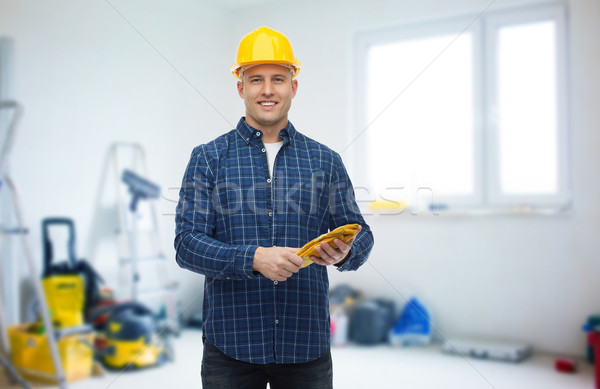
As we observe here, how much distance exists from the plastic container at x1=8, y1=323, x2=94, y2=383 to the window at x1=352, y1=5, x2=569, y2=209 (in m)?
1.75

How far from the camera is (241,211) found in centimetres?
98

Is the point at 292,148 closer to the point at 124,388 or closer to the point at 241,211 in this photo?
the point at 241,211

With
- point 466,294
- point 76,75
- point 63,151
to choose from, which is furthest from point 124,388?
point 466,294

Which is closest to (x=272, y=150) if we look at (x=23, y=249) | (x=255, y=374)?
(x=255, y=374)

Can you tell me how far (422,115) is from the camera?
3014mm

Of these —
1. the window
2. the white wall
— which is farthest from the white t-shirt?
the window

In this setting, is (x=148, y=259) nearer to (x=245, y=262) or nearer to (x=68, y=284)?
(x=68, y=284)

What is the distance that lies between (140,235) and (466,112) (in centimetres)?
195

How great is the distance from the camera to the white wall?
212 centimetres

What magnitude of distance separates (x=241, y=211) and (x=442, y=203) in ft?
7.35

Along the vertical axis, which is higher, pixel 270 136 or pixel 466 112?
pixel 466 112

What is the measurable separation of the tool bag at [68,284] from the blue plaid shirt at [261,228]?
1.36m

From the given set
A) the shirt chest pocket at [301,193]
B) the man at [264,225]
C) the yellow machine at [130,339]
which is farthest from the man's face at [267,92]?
the yellow machine at [130,339]

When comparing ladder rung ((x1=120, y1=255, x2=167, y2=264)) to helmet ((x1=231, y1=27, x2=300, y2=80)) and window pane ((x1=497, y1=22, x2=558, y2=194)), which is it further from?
window pane ((x1=497, y1=22, x2=558, y2=194))
